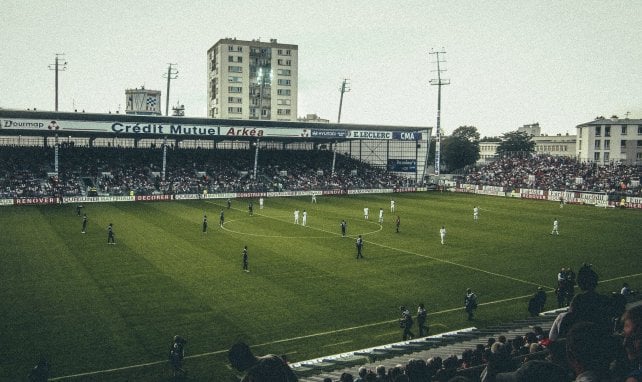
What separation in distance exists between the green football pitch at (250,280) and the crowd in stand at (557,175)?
21.9 m

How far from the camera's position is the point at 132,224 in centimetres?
4219

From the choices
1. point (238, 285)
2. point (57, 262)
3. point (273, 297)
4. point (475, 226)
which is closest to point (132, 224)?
point (57, 262)

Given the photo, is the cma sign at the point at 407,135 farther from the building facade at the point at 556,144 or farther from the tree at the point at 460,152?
the building facade at the point at 556,144

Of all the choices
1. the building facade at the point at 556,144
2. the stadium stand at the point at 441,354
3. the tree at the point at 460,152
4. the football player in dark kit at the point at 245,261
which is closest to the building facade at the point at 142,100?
the tree at the point at 460,152

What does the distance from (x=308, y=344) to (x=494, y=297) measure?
1001 cm

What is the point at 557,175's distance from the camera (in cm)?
7481

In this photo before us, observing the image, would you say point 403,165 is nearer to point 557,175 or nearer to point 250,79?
point 557,175

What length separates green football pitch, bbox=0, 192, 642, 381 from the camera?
16.8m

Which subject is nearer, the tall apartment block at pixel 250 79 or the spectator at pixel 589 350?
the spectator at pixel 589 350

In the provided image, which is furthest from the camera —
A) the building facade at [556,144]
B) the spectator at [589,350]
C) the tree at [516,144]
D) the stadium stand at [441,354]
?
the building facade at [556,144]

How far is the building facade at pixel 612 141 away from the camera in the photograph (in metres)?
87.5

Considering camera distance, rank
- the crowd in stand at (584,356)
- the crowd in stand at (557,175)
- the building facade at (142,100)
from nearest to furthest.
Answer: the crowd in stand at (584,356)
the crowd in stand at (557,175)
the building facade at (142,100)

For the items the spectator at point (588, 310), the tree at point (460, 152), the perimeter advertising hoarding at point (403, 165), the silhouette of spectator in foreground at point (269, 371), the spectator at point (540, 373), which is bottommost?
the spectator at point (588, 310)

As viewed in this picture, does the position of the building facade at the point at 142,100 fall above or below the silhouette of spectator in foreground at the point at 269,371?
above
